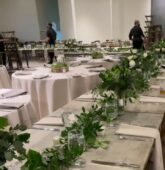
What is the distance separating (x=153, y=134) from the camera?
1.59 metres

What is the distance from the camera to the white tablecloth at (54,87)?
362cm

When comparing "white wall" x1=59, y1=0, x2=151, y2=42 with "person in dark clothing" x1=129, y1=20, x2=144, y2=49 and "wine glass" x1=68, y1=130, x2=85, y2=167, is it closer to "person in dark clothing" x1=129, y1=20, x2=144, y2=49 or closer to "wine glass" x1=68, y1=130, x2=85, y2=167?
"person in dark clothing" x1=129, y1=20, x2=144, y2=49

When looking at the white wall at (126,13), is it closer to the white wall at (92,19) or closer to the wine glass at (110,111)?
the white wall at (92,19)

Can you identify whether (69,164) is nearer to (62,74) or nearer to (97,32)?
(62,74)

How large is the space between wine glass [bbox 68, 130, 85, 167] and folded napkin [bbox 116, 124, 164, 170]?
0.33 meters

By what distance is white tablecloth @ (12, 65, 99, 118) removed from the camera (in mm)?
3621

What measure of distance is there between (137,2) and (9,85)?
670 centimetres

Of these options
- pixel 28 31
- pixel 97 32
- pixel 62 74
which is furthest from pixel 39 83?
pixel 28 31

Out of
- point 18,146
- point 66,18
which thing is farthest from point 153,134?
point 66,18

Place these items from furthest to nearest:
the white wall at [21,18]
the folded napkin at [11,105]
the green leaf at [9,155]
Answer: the white wall at [21,18]
the folded napkin at [11,105]
the green leaf at [9,155]

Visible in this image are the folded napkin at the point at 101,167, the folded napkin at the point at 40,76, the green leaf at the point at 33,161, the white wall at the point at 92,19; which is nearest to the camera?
the green leaf at the point at 33,161

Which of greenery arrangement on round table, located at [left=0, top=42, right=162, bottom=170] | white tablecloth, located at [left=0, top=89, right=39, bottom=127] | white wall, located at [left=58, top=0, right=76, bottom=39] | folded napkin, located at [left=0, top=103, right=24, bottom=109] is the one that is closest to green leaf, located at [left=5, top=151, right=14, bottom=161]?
greenery arrangement on round table, located at [left=0, top=42, right=162, bottom=170]

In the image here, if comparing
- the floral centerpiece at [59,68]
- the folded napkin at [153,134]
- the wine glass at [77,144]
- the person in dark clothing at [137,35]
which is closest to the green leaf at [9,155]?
the wine glass at [77,144]

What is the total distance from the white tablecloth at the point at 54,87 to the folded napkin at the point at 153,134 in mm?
2019
